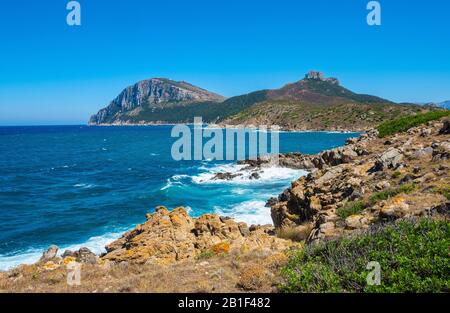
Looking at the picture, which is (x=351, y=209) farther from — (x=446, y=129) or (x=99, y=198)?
(x=99, y=198)

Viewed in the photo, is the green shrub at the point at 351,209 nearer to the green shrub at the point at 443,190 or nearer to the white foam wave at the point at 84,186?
the green shrub at the point at 443,190

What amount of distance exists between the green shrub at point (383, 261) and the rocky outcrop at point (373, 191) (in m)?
2.17

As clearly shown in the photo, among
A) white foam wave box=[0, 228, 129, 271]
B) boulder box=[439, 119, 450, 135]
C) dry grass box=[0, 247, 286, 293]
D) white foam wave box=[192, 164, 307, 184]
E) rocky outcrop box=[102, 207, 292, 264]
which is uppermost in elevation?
boulder box=[439, 119, 450, 135]

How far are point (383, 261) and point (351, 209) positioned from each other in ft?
21.5

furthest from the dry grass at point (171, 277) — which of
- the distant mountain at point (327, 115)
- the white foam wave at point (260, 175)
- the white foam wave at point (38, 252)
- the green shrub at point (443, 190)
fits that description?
the distant mountain at point (327, 115)

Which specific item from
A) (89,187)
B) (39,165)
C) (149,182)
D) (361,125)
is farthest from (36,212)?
(361,125)

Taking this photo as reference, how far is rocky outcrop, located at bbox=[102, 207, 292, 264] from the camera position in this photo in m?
14.2

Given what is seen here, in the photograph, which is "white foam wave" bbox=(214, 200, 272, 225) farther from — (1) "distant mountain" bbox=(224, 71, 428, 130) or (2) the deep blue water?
(1) "distant mountain" bbox=(224, 71, 428, 130)

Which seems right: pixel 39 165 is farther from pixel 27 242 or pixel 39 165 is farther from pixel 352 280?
pixel 352 280

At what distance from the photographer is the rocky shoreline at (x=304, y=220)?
38.9ft

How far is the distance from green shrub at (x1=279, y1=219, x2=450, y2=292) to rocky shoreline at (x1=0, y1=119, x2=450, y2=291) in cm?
111

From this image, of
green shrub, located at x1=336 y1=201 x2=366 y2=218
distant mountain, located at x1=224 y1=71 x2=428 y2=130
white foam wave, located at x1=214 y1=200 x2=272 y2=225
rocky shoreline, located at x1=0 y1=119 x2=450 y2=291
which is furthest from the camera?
distant mountain, located at x1=224 y1=71 x2=428 y2=130

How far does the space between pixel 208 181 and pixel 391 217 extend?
115ft

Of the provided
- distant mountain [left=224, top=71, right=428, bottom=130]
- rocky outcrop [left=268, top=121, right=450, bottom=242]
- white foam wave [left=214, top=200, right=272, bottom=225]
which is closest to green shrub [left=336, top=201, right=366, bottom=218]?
rocky outcrop [left=268, top=121, right=450, bottom=242]
